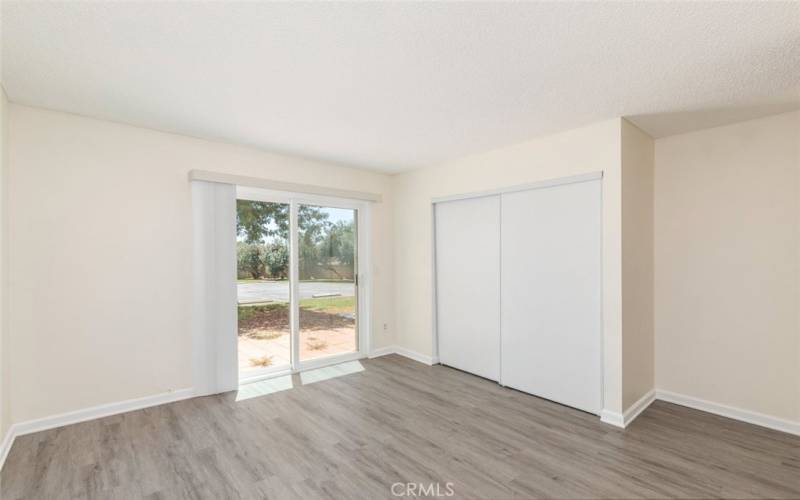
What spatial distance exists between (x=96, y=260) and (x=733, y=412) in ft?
18.6

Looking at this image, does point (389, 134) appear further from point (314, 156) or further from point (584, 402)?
point (584, 402)

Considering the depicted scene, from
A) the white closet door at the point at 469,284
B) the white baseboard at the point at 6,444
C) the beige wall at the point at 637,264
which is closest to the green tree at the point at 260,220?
the white closet door at the point at 469,284

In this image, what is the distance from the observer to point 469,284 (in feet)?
13.9

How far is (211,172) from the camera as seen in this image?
11.6 feet

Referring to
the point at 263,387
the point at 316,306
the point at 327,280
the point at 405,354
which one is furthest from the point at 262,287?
the point at 405,354

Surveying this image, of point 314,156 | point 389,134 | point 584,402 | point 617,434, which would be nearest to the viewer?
point 617,434

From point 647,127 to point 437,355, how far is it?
3370mm

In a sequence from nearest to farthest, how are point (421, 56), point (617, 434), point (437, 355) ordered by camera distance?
point (421, 56) → point (617, 434) → point (437, 355)

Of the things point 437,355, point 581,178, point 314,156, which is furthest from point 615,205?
point 314,156

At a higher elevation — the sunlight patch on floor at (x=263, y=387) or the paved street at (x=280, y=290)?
the paved street at (x=280, y=290)

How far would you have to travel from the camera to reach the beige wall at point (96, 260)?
2.77 m

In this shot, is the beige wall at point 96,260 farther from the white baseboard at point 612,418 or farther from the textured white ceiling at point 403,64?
the white baseboard at point 612,418

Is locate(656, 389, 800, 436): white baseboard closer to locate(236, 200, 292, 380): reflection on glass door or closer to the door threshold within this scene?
the door threshold

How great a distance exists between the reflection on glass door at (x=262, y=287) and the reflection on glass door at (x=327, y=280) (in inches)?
7.5
